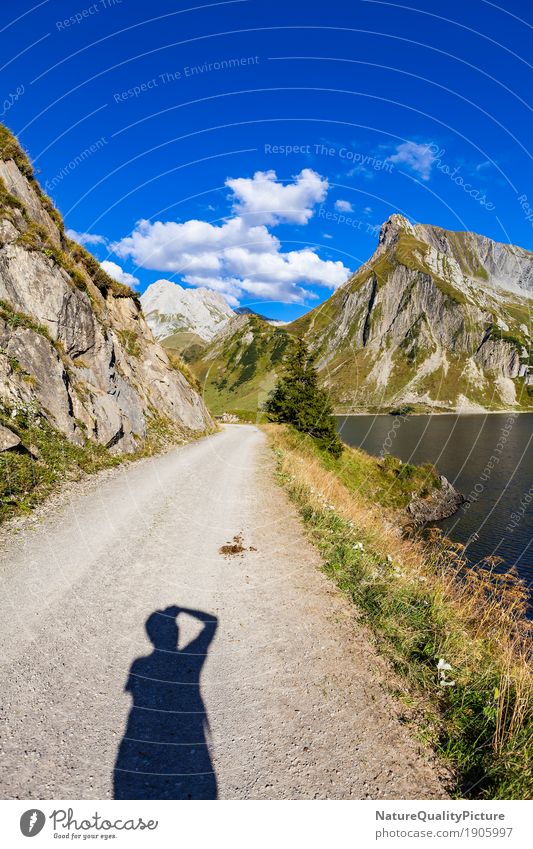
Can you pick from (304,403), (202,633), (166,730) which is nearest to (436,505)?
(304,403)

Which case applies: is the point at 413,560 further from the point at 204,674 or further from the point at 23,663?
the point at 23,663

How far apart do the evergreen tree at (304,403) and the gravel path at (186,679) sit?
101ft

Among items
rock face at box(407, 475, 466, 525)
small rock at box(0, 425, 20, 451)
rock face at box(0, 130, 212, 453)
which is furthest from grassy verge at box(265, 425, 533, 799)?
rock face at box(407, 475, 466, 525)

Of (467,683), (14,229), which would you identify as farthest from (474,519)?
(14,229)

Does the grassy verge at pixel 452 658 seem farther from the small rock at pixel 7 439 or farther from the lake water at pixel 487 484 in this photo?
the lake water at pixel 487 484

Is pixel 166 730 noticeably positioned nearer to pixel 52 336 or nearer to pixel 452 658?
pixel 452 658

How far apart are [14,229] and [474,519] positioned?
40423mm

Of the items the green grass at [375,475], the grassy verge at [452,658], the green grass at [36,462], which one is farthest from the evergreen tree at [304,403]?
the grassy verge at [452,658]

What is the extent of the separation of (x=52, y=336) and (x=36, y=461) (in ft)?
32.7

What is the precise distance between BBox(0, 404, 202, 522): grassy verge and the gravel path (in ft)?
7.17

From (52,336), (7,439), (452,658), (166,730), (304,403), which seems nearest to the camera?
(166,730)

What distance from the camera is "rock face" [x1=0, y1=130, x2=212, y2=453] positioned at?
16844 millimetres

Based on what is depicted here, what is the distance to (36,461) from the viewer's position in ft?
44.8
